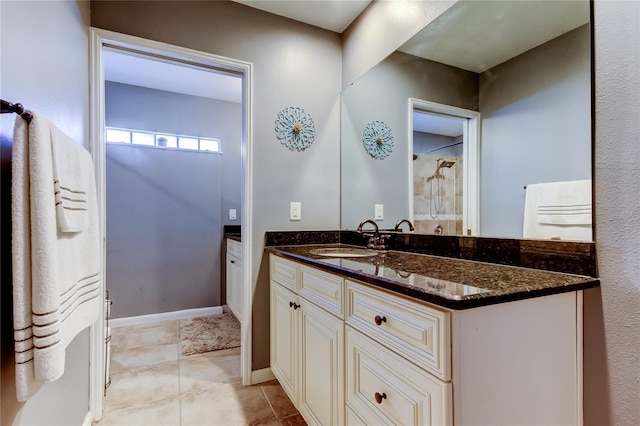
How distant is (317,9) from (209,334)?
105 inches

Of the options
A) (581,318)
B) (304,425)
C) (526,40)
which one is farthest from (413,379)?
(526,40)

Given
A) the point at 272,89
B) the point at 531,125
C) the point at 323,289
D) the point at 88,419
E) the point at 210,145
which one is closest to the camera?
the point at 531,125

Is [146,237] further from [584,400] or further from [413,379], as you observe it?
[584,400]

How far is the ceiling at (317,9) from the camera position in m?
1.91

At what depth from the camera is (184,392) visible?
72.0 inches

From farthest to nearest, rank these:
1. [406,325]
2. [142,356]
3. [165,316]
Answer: [165,316]
[142,356]
[406,325]

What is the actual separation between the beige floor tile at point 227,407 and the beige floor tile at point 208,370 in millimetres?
69

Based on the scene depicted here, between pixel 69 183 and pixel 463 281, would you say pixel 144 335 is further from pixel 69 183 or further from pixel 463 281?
pixel 463 281

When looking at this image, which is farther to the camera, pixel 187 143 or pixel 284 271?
pixel 187 143

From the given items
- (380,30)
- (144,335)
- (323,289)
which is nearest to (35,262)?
(323,289)

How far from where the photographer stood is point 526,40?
119cm

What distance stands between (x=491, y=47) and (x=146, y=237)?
319 cm

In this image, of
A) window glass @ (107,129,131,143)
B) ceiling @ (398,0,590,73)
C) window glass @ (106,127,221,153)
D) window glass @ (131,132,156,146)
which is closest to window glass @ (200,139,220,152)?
window glass @ (106,127,221,153)

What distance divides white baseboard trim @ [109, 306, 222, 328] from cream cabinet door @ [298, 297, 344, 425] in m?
2.09
